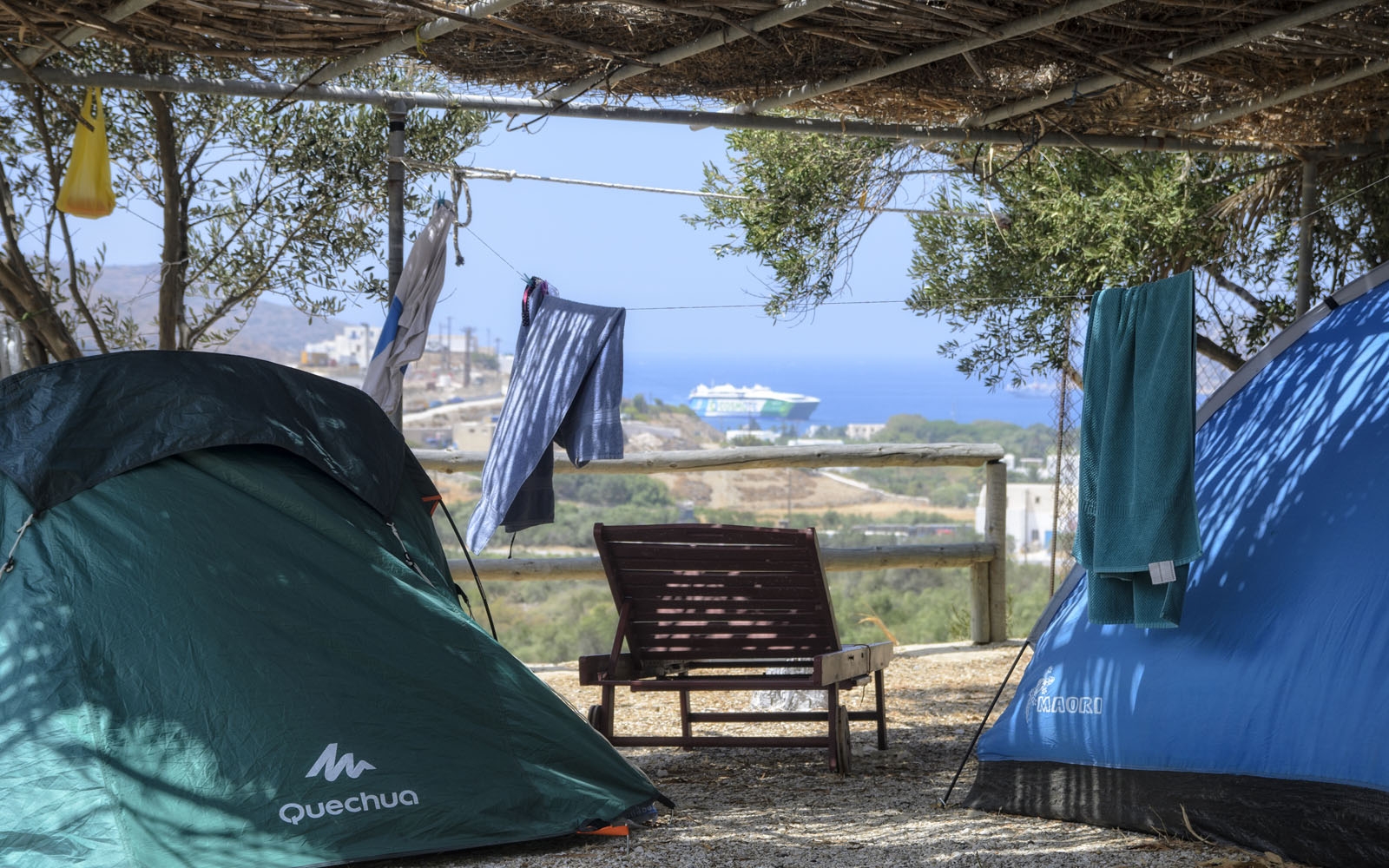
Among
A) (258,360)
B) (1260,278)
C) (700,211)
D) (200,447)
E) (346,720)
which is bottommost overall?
(346,720)

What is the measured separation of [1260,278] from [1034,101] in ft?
12.2

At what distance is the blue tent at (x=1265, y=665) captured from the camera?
114 inches

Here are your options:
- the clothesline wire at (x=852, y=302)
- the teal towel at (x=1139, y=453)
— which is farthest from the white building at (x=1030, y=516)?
the teal towel at (x=1139, y=453)

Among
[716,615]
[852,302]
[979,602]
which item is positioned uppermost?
[852,302]

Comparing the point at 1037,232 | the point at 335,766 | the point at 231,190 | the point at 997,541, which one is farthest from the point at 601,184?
the point at 335,766

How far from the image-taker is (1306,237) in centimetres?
521

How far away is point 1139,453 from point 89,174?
3490mm

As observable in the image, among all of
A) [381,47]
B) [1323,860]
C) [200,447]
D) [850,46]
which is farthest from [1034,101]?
[200,447]

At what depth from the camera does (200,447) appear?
3330 millimetres

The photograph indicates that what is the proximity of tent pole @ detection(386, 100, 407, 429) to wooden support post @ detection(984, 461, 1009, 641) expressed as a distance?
3289mm

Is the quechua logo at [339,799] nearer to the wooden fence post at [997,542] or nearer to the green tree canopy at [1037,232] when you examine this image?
the wooden fence post at [997,542]

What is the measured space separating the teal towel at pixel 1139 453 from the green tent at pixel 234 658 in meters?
1.42

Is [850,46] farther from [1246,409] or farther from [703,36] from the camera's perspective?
[1246,409]

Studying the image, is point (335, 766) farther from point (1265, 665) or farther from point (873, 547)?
point (873, 547)
